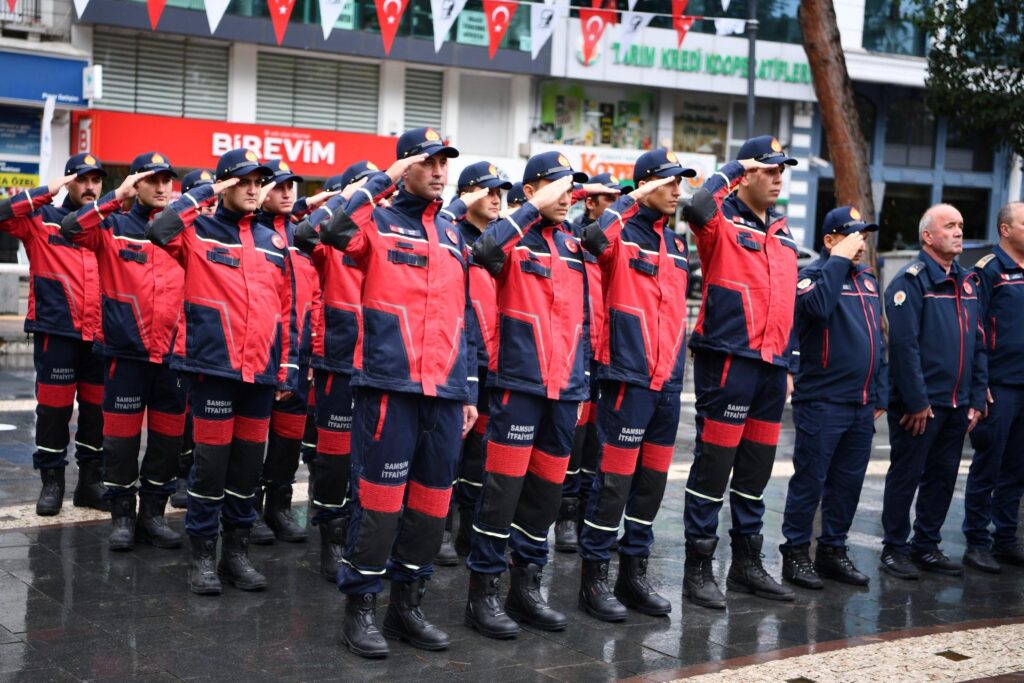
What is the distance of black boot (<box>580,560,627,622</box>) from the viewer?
683cm

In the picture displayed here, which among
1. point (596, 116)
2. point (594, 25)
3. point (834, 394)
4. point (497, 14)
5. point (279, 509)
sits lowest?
point (279, 509)

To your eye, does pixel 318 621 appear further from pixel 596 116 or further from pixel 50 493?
pixel 596 116

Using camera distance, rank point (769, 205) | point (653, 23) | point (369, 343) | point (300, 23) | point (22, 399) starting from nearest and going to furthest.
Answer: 1. point (369, 343)
2. point (769, 205)
3. point (22, 399)
4. point (300, 23)
5. point (653, 23)

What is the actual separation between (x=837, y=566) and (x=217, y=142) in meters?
22.5

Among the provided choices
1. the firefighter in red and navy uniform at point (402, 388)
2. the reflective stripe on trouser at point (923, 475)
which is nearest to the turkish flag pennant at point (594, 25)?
the reflective stripe on trouser at point (923, 475)

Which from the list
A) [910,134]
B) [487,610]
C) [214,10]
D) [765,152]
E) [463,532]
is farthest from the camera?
[910,134]

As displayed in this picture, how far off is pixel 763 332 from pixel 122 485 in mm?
3842

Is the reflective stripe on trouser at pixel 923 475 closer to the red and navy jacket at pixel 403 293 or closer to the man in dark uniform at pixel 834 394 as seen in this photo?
the man in dark uniform at pixel 834 394

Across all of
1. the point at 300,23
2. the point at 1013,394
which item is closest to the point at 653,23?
the point at 300,23

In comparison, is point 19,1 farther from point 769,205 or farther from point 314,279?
point 769,205

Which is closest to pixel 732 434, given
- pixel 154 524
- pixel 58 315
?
pixel 154 524

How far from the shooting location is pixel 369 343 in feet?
20.0

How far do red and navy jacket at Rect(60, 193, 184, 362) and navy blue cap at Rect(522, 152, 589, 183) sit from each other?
94.9 inches

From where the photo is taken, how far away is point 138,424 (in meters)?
7.95
